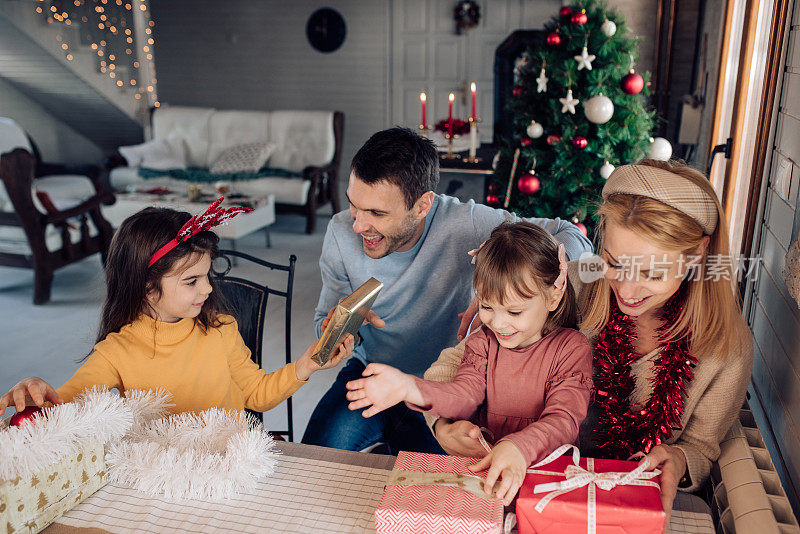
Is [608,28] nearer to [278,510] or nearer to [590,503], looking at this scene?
[590,503]

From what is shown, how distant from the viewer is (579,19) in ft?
9.25

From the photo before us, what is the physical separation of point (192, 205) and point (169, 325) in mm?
3695

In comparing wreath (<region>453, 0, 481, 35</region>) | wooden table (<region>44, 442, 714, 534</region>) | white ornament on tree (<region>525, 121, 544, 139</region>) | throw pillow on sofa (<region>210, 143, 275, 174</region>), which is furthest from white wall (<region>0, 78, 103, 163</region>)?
wooden table (<region>44, 442, 714, 534</region>)

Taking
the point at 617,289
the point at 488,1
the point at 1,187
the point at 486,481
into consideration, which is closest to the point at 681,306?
the point at 617,289

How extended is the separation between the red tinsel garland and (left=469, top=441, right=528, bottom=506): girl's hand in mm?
382

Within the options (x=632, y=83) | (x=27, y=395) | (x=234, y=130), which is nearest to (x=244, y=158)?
(x=234, y=130)

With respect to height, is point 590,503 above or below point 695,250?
below

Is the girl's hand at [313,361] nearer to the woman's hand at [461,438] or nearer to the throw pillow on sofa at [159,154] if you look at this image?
the woman's hand at [461,438]

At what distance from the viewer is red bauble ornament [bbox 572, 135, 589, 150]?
9.55 ft

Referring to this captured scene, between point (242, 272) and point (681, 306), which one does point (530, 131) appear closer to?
point (681, 306)

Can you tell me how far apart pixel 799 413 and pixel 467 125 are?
3187 millimetres

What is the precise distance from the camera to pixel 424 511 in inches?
38.5

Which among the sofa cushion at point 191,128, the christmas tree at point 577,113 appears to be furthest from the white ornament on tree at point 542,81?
the sofa cushion at point 191,128

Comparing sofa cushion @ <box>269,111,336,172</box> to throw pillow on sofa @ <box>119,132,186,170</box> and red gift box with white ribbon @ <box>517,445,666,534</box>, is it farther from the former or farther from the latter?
red gift box with white ribbon @ <box>517,445,666,534</box>
